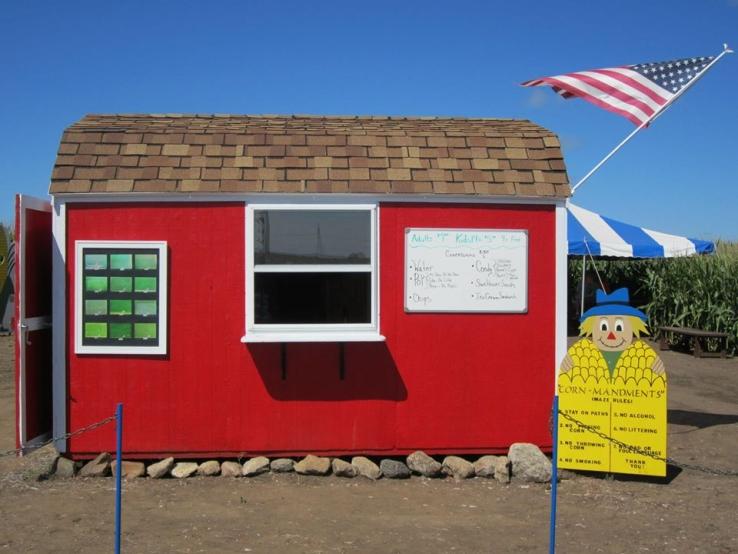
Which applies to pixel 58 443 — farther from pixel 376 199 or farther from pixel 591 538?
pixel 591 538

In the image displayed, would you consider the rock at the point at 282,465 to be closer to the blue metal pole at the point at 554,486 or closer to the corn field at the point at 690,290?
the blue metal pole at the point at 554,486

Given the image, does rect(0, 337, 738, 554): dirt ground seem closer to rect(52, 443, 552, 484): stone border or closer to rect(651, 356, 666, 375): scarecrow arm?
rect(52, 443, 552, 484): stone border

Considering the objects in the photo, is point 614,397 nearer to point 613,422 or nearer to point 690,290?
point 613,422

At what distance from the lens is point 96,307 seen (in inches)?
277

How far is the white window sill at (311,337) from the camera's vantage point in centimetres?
674

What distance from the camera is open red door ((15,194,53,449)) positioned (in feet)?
21.9

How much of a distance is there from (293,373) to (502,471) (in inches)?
81.9

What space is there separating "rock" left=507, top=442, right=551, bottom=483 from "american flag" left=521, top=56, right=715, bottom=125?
3.96m

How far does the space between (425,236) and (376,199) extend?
57 cm

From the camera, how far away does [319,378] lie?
23.5 feet

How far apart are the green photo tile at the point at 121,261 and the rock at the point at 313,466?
236cm

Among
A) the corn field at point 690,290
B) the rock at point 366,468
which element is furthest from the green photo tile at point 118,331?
the corn field at point 690,290

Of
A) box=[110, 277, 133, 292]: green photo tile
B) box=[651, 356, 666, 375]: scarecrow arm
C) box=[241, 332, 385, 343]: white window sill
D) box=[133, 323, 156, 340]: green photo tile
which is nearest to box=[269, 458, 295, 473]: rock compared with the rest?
box=[241, 332, 385, 343]: white window sill

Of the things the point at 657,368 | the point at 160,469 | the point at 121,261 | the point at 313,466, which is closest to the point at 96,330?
the point at 121,261
